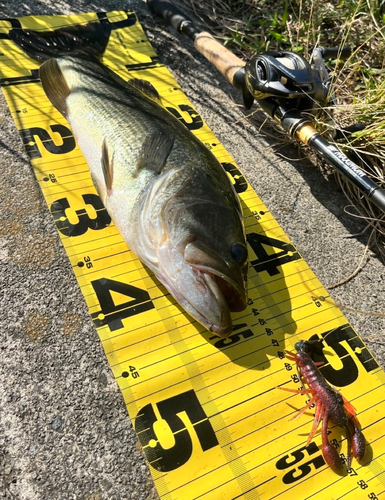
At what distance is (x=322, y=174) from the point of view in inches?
135

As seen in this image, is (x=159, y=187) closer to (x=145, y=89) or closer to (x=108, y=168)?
(x=108, y=168)

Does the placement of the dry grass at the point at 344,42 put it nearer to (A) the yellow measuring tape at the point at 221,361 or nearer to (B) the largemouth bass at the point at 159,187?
(A) the yellow measuring tape at the point at 221,361

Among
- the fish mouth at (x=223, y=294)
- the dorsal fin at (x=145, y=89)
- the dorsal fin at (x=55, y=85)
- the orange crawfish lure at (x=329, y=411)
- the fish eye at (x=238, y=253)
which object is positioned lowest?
the orange crawfish lure at (x=329, y=411)

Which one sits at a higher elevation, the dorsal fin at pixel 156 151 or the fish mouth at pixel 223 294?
the dorsal fin at pixel 156 151

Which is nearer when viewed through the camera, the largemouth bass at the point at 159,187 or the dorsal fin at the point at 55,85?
the largemouth bass at the point at 159,187

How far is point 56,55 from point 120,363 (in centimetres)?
272

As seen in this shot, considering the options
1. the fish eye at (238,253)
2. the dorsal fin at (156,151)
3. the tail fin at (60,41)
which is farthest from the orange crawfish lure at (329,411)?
the tail fin at (60,41)

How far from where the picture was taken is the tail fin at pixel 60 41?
3.51 meters

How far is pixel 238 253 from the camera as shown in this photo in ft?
6.98

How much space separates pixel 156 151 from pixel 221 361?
4.37 feet

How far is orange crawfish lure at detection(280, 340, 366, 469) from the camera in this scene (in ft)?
6.79

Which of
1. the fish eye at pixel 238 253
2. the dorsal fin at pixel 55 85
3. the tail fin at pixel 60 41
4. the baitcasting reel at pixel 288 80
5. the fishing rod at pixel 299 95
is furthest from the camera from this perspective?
the tail fin at pixel 60 41

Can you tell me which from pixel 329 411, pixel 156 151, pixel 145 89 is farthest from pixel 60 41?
pixel 329 411

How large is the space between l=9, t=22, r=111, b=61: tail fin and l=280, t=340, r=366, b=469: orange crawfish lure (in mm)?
3156
